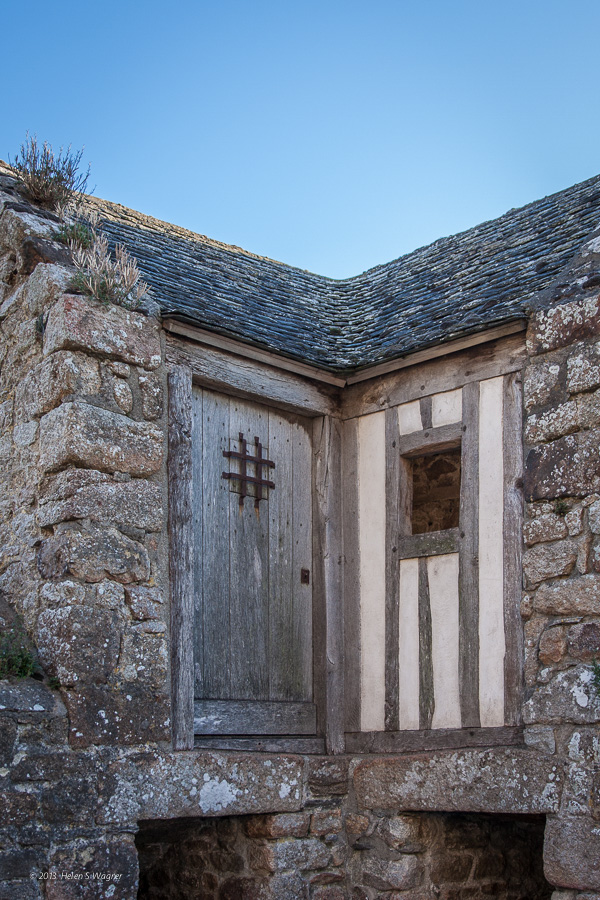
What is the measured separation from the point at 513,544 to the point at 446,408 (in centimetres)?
101

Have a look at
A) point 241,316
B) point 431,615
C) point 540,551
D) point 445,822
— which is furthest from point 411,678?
point 241,316

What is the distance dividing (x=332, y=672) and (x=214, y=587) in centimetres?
101

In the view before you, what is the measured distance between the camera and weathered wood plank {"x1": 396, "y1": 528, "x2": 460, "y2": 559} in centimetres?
598

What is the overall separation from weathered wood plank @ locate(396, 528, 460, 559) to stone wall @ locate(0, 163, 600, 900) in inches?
23.8

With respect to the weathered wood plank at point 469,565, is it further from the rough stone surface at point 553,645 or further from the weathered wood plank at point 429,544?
the rough stone surface at point 553,645

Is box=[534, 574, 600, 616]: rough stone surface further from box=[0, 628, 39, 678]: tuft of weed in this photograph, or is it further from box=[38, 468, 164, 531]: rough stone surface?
box=[0, 628, 39, 678]: tuft of weed

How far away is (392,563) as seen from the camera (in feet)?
20.7

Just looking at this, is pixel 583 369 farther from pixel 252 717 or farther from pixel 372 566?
pixel 252 717

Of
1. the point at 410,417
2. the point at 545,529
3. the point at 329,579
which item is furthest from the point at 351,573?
the point at 545,529

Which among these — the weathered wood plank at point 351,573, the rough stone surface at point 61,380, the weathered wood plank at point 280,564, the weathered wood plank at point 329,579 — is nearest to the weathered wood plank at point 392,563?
the weathered wood plank at point 351,573

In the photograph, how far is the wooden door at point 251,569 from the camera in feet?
19.5

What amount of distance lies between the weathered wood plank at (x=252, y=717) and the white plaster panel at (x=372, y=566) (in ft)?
1.28

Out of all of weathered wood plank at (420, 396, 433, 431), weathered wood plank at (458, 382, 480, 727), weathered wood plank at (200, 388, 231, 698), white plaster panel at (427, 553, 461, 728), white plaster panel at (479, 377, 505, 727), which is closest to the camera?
white plaster panel at (479, 377, 505, 727)

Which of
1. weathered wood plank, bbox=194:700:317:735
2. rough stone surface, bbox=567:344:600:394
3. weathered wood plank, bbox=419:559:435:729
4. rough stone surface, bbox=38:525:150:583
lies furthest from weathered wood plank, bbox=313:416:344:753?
rough stone surface, bbox=567:344:600:394
